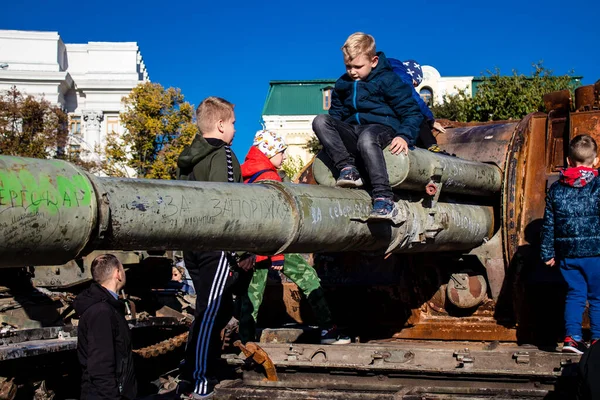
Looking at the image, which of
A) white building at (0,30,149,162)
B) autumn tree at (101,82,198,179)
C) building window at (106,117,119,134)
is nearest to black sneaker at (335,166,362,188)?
autumn tree at (101,82,198,179)

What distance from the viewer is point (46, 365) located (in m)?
8.26

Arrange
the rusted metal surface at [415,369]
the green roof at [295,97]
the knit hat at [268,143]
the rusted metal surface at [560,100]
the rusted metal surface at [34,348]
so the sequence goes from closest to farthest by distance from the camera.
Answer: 1. the rusted metal surface at [415,369]
2. the rusted metal surface at [560,100]
3. the knit hat at [268,143]
4. the rusted metal surface at [34,348]
5. the green roof at [295,97]

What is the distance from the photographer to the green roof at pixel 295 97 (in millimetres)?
49625

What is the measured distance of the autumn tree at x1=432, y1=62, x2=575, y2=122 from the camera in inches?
1011

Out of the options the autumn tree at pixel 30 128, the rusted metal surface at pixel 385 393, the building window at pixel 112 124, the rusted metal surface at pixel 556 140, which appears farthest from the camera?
the building window at pixel 112 124

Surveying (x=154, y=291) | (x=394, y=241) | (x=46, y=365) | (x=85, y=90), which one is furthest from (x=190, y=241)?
(x=85, y=90)

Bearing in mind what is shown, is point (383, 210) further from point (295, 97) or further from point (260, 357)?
point (295, 97)

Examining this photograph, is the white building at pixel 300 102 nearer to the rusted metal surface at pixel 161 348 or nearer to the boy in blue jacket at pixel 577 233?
the rusted metal surface at pixel 161 348

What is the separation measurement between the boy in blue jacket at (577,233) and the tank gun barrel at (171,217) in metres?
0.85

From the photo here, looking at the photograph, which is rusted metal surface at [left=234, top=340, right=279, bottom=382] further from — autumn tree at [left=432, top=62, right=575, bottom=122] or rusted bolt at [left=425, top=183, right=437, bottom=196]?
autumn tree at [left=432, top=62, right=575, bottom=122]

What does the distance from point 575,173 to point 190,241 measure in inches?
110

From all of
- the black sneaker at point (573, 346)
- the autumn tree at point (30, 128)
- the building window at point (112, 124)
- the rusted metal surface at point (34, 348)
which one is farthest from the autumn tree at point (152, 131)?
the black sneaker at point (573, 346)

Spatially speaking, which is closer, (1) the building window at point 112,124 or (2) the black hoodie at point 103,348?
(2) the black hoodie at point 103,348

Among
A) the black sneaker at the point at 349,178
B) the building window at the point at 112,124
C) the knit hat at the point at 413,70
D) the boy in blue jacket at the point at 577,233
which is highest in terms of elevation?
the building window at the point at 112,124
